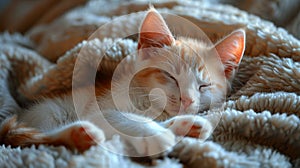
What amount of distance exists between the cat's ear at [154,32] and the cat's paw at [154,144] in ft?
1.05

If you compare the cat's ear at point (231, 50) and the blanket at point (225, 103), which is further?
the cat's ear at point (231, 50)

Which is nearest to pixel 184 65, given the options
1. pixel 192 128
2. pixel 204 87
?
pixel 204 87

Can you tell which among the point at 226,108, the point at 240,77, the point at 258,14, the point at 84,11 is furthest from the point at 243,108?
the point at 84,11

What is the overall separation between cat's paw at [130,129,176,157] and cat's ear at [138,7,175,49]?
32 cm

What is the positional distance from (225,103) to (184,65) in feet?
0.47

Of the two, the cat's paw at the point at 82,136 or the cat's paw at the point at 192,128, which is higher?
the cat's paw at the point at 82,136

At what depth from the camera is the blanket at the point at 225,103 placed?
0.62 meters

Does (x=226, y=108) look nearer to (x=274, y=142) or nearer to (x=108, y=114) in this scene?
(x=274, y=142)

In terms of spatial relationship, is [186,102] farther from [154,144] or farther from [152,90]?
[154,144]

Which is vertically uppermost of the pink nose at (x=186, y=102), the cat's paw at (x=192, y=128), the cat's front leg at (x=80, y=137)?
the cat's front leg at (x=80, y=137)

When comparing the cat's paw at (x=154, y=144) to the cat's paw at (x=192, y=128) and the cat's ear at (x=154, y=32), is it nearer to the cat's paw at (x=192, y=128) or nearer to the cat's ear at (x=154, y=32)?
the cat's paw at (x=192, y=128)

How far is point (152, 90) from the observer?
898 millimetres

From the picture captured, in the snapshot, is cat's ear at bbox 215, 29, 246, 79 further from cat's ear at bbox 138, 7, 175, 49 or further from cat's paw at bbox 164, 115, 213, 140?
cat's paw at bbox 164, 115, 213, 140

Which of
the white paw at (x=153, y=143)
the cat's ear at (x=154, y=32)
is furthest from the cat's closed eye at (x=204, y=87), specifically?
the white paw at (x=153, y=143)
